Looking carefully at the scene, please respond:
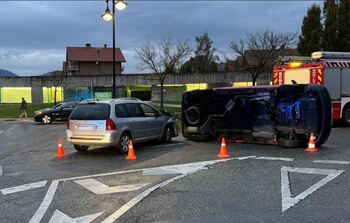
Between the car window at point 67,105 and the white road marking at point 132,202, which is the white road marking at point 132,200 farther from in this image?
the car window at point 67,105

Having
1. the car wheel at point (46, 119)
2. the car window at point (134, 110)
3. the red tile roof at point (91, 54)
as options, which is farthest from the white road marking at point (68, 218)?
the red tile roof at point (91, 54)

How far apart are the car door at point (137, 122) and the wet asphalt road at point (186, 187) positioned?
61 centimetres

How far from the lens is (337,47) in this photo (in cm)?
3947

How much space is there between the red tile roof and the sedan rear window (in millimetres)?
87505

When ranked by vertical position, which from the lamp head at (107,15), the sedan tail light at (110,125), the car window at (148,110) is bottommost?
the sedan tail light at (110,125)

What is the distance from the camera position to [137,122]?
49.8 ft

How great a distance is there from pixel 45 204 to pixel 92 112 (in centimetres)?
642

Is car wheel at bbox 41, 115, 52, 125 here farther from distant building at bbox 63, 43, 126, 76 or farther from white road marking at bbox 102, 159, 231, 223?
distant building at bbox 63, 43, 126, 76

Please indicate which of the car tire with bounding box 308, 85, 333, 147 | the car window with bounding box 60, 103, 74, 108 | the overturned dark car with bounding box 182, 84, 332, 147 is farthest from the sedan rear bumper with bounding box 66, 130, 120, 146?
the car window with bounding box 60, 103, 74, 108

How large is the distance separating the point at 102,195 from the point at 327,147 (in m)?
8.00

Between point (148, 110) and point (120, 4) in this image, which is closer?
point (148, 110)

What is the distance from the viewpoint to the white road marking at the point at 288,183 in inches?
309

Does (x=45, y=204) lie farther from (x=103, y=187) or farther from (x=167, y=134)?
(x=167, y=134)

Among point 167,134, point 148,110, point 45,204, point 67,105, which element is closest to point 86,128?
point 148,110
